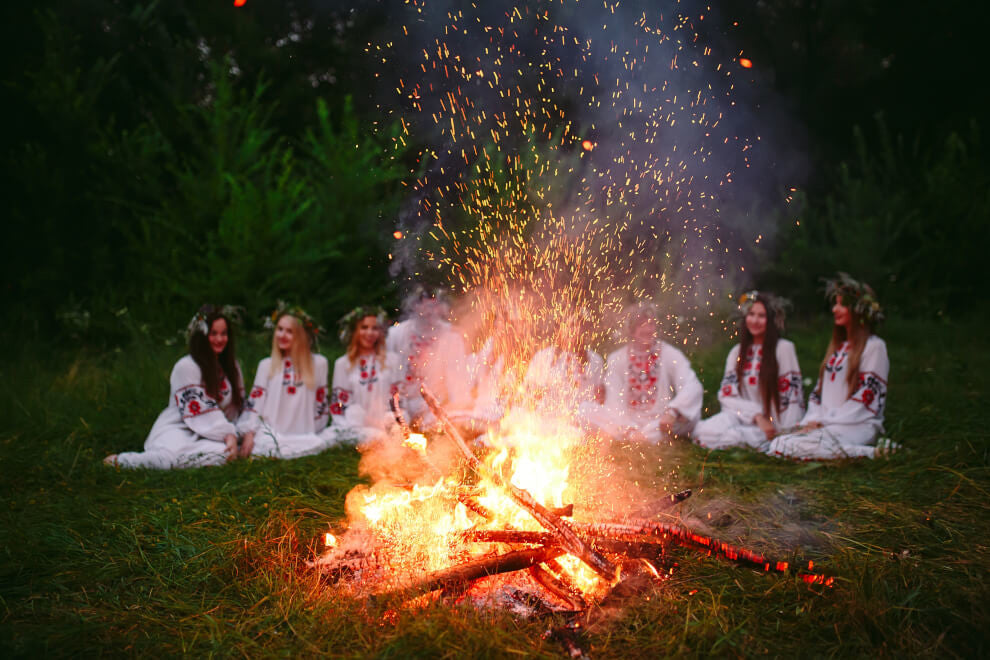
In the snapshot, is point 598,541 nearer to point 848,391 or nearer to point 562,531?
point 562,531

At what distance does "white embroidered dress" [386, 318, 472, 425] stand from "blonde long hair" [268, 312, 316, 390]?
0.93m

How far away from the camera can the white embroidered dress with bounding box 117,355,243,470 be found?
17.9 feet

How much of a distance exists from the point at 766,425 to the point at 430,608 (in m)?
4.54

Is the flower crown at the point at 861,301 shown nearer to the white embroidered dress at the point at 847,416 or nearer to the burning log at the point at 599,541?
the white embroidered dress at the point at 847,416

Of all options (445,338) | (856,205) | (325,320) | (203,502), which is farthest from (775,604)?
(856,205)

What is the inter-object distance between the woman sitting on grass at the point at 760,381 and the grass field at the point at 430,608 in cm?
77

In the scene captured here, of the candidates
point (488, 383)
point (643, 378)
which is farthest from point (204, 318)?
point (643, 378)

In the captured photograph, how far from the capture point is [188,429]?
579cm

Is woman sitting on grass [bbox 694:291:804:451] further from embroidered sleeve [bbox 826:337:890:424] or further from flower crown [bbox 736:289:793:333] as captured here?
embroidered sleeve [bbox 826:337:890:424]

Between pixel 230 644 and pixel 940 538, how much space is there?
3.62 metres

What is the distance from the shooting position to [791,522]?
4.05 m

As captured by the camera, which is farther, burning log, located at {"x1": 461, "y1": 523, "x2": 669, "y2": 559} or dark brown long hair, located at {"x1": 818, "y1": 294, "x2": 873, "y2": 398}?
dark brown long hair, located at {"x1": 818, "y1": 294, "x2": 873, "y2": 398}

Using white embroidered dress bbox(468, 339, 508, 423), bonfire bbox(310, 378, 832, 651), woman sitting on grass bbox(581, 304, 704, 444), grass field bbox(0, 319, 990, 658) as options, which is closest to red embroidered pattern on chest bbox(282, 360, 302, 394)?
grass field bbox(0, 319, 990, 658)

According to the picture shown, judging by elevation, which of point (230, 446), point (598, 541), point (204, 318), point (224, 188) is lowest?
point (598, 541)
